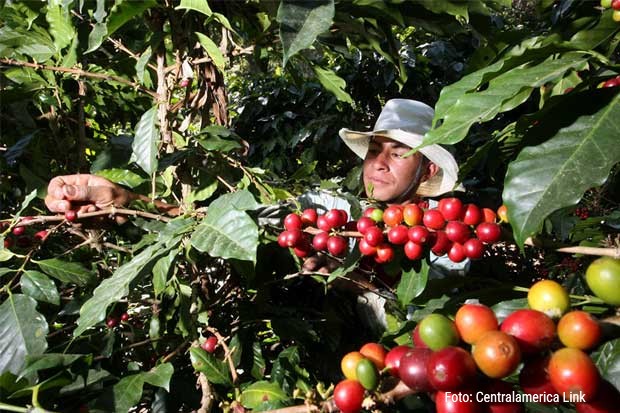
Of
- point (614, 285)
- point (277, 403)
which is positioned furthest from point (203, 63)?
point (614, 285)

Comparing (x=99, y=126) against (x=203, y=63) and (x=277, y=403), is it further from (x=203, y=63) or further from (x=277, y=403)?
(x=277, y=403)

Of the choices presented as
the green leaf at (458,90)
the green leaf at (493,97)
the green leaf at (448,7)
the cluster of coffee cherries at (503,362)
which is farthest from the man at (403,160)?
the cluster of coffee cherries at (503,362)

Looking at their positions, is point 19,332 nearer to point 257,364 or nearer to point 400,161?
point 257,364

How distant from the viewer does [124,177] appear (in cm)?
126

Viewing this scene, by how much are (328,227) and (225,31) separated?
66 centimetres

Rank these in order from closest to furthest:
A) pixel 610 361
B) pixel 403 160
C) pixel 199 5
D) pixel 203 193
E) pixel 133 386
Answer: pixel 610 361, pixel 133 386, pixel 199 5, pixel 203 193, pixel 403 160

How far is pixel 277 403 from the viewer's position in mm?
797

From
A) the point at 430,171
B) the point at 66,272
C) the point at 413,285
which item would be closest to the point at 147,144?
the point at 66,272

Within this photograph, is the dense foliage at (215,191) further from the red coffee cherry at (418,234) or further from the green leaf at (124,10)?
the red coffee cherry at (418,234)

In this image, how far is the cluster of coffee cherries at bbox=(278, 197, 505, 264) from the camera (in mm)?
819

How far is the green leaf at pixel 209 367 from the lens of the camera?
35.8 inches

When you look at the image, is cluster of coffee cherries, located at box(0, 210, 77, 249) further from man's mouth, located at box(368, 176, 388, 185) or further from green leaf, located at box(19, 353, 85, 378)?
man's mouth, located at box(368, 176, 388, 185)

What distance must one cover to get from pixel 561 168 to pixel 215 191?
3.28 ft

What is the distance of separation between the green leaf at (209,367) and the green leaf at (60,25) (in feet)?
3.29
